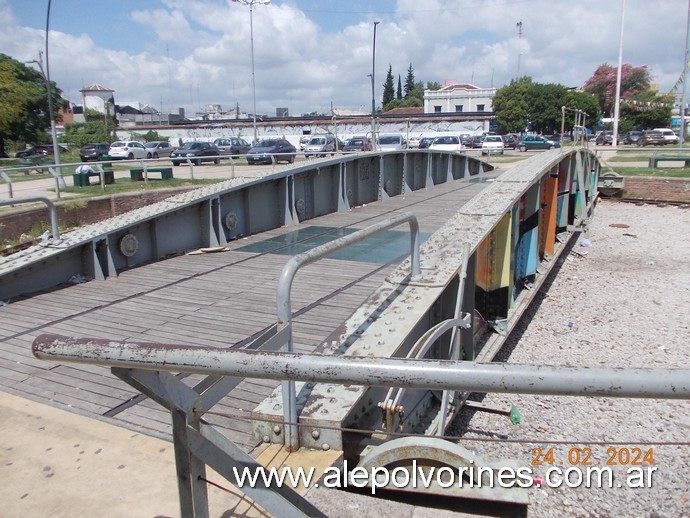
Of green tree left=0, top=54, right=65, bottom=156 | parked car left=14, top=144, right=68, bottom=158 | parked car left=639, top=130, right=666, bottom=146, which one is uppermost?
green tree left=0, top=54, right=65, bottom=156

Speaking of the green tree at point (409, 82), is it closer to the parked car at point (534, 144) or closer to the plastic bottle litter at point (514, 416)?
the parked car at point (534, 144)

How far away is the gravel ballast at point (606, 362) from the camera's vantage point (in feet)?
15.3

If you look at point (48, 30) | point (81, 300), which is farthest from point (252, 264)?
point (48, 30)

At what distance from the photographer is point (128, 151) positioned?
122 ft

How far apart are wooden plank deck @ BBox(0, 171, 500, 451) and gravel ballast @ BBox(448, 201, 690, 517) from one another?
1836mm

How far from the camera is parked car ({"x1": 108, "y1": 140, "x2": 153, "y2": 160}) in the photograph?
36750 millimetres

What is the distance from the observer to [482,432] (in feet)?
18.6

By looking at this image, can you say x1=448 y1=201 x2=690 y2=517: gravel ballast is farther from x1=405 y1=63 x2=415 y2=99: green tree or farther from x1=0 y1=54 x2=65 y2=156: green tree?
x1=405 y1=63 x2=415 y2=99: green tree

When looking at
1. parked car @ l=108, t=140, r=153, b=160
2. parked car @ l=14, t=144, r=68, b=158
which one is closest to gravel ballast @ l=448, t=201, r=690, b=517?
parked car @ l=108, t=140, r=153, b=160

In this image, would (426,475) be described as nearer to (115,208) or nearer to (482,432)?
(482,432)

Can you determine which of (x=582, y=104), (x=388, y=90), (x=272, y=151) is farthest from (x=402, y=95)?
(x=272, y=151)

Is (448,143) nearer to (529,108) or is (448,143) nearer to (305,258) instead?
(529,108)

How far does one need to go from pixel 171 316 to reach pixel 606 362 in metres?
5.49

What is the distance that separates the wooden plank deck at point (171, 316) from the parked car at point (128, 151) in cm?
3124
